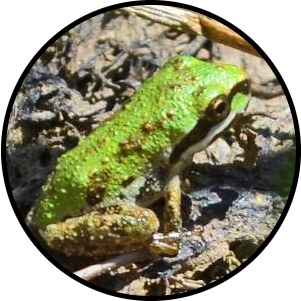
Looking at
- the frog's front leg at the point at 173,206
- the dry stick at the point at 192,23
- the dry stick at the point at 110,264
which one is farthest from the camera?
the dry stick at the point at 192,23

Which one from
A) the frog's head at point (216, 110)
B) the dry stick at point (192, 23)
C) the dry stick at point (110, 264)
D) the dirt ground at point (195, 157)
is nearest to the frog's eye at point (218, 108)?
the frog's head at point (216, 110)

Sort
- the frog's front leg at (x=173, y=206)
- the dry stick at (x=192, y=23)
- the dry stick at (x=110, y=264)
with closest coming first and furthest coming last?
the dry stick at (x=110, y=264), the frog's front leg at (x=173, y=206), the dry stick at (x=192, y=23)

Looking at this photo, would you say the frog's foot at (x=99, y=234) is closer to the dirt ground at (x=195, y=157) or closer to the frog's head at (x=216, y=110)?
the dirt ground at (x=195, y=157)

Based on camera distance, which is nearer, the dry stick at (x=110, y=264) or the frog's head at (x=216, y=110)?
the dry stick at (x=110, y=264)

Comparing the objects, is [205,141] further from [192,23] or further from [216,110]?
[192,23]

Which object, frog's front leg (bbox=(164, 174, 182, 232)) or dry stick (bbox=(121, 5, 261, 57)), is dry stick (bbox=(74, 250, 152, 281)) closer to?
frog's front leg (bbox=(164, 174, 182, 232))

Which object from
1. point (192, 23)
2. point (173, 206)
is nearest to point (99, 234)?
point (173, 206)

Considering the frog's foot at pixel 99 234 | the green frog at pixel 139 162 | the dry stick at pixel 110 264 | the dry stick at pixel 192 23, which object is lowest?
the dry stick at pixel 110 264

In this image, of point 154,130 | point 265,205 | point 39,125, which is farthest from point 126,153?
point 265,205
